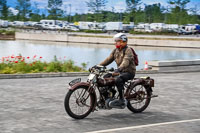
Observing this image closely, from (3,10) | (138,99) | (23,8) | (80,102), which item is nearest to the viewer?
(80,102)

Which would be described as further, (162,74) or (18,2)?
(18,2)

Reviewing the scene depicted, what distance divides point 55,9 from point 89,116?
143685 mm

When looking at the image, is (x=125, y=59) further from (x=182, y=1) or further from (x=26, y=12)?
(x=26, y=12)

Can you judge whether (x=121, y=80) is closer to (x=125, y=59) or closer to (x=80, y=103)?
(x=125, y=59)

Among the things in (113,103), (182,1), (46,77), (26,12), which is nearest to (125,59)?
(113,103)

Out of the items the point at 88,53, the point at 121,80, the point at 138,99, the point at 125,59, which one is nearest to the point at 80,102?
the point at 121,80

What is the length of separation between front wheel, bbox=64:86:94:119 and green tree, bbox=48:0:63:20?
140 meters

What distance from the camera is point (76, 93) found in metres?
7.91

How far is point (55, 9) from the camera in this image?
490ft

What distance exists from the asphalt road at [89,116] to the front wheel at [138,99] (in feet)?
0.49

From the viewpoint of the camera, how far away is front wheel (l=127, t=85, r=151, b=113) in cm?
881

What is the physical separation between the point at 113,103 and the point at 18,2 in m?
162

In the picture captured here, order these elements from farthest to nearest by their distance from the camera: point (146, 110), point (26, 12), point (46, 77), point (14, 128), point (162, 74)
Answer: point (26, 12)
point (162, 74)
point (46, 77)
point (146, 110)
point (14, 128)

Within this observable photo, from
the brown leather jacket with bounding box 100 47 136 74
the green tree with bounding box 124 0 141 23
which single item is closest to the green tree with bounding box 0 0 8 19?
the green tree with bounding box 124 0 141 23
